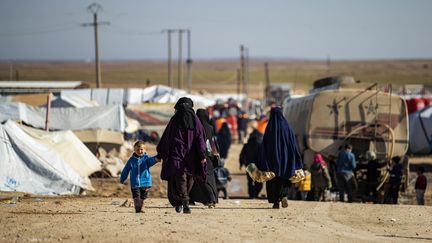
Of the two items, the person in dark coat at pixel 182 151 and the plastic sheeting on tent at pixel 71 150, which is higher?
the person in dark coat at pixel 182 151

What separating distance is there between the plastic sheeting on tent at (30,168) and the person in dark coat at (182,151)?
5716 mm

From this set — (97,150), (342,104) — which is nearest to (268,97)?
(97,150)

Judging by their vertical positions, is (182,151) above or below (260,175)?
above

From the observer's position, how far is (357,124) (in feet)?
72.0

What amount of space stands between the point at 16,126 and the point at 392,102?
8650 millimetres

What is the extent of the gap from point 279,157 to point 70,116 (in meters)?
18.1

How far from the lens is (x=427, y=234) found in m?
11.9

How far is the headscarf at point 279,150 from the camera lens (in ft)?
46.3

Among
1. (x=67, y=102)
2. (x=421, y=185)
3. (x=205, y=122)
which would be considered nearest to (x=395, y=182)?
(x=421, y=185)

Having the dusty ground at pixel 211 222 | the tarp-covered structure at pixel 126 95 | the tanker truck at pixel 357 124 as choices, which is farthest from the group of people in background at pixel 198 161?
the tarp-covered structure at pixel 126 95

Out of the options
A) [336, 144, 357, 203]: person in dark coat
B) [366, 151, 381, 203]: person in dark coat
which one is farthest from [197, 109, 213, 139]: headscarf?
[366, 151, 381, 203]: person in dark coat

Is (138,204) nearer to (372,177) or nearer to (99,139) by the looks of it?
(372,177)

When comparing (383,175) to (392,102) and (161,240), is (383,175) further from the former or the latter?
(161,240)

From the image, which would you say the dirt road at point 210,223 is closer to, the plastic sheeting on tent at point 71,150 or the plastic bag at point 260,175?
the plastic bag at point 260,175
